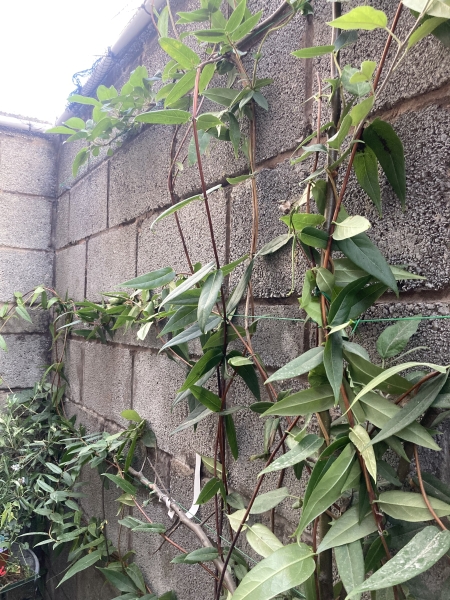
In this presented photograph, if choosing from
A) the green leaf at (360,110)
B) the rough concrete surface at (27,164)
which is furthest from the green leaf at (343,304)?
the rough concrete surface at (27,164)

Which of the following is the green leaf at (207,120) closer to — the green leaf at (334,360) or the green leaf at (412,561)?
the green leaf at (334,360)

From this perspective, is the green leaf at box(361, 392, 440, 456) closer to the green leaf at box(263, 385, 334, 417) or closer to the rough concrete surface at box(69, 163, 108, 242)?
the green leaf at box(263, 385, 334, 417)

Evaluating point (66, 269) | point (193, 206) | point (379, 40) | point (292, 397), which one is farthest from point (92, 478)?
point (379, 40)

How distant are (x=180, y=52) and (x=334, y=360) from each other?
653 mm

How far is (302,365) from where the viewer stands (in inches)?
24.2

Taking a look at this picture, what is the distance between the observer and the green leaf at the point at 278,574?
53 centimetres

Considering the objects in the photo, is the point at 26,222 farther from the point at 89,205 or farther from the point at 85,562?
the point at 85,562

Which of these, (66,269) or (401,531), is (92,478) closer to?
(66,269)

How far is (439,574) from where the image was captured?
640 millimetres

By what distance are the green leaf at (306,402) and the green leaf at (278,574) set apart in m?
0.17

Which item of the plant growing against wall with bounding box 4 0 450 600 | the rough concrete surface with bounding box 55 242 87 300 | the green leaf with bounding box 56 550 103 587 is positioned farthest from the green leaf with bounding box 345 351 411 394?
the rough concrete surface with bounding box 55 242 87 300

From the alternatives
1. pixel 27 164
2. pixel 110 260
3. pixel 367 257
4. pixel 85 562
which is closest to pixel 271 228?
pixel 367 257

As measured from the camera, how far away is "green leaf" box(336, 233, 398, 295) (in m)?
0.62

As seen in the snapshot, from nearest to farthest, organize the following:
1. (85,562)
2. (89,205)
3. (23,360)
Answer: (85,562) → (89,205) → (23,360)
